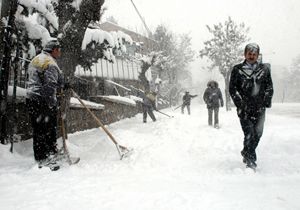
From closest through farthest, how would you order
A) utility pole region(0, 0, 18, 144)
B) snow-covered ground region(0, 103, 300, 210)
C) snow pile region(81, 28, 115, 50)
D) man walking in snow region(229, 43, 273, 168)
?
1. snow-covered ground region(0, 103, 300, 210)
2. man walking in snow region(229, 43, 273, 168)
3. utility pole region(0, 0, 18, 144)
4. snow pile region(81, 28, 115, 50)

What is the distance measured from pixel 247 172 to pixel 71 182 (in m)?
2.31

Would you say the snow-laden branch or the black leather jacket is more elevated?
the snow-laden branch

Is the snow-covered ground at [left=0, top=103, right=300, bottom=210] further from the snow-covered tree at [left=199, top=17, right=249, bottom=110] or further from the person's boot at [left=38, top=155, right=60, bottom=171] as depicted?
the snow-covered tree at [left=199, top=17, right=249, bottom=110]

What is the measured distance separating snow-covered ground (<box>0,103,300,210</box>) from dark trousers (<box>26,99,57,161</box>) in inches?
9.2

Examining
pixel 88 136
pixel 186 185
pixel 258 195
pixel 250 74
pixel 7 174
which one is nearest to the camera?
pixel 258 195

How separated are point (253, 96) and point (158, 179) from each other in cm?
189

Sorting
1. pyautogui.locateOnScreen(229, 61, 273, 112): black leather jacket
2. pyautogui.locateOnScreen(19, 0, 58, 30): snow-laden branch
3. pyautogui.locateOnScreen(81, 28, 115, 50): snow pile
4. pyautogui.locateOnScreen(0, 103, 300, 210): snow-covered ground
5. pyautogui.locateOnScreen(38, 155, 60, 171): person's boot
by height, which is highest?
pyautogui.locateOnScreen(19, 0, 58, 30): snow-laden branch

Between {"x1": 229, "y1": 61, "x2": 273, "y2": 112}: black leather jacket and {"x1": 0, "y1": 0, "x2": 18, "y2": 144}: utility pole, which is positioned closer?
{"x1": 229, "y1": 61, "x2": 273, "y2": 112}: black leather jacket

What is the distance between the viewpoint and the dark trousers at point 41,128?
4.79m

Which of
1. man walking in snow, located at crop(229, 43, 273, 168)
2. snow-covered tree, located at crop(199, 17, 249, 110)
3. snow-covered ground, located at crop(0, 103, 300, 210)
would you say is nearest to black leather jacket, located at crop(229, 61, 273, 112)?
man walking in snow, located at crop(229, 43, 273, 168)

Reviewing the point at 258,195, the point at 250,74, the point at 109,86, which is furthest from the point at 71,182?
the point at 109,86

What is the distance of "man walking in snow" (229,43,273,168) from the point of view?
473cm

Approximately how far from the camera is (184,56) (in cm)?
5444

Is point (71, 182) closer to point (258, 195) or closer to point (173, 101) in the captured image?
point (258, 195)
